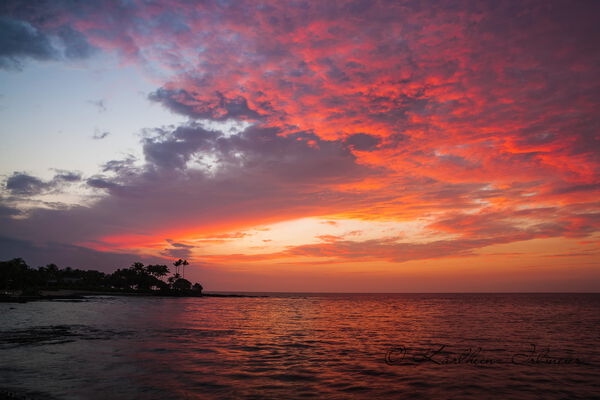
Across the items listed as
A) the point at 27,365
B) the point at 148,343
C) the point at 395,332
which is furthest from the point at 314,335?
the point at 27,365

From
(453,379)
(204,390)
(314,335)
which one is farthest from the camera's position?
(314,335)

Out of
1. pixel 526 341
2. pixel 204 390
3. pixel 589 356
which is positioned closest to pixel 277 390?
pixel 204 390

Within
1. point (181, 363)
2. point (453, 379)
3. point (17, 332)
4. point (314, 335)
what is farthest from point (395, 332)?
point (17, 332)

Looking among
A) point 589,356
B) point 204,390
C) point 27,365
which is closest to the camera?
point 204,390

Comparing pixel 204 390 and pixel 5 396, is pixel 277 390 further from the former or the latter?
pixel 5 396

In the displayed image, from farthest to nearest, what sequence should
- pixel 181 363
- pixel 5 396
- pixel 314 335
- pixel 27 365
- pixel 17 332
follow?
pixel 314 335, pixel 17 332, pixel 181 363, pixel 27 365, pixel 5 396

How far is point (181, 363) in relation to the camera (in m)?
22.5

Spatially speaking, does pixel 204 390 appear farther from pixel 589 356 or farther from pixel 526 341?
pixel 526 341

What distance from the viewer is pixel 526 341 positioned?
109ft

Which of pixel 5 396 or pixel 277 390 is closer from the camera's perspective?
pixel 5 396

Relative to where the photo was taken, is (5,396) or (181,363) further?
(181,363)

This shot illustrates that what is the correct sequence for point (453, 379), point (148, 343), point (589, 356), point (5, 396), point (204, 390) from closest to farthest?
point (5, 396), point (204, 390), point (453, 379), point (589, 356), point (148, 343)

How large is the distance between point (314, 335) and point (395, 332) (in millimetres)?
9901

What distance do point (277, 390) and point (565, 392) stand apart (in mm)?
14474
